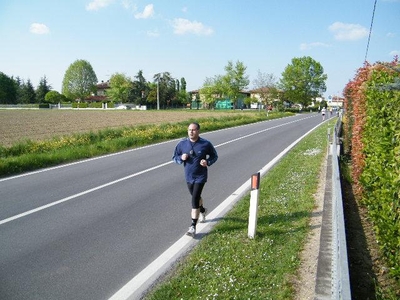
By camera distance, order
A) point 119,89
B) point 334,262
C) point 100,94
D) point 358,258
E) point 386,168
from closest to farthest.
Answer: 1. point 334,262
2. point 386,168
3. point 358,258
4. point 119,89
5. point 100,94

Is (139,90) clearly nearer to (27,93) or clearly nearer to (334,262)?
(27,93)

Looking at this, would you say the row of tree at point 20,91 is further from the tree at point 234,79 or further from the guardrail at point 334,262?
the guardrail at point 334,262

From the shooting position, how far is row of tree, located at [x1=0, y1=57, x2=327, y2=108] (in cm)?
8450

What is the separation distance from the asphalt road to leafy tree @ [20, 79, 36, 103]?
112m

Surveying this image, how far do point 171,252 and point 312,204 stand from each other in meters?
3.32

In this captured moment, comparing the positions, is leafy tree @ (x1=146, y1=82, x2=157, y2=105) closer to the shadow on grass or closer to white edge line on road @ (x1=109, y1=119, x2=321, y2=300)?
white edge line on road @ (x1=109, y1=119, x2=321, y2=300)

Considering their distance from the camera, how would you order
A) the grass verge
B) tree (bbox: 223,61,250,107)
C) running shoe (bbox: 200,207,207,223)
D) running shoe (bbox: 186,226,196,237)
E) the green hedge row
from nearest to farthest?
1. the green hedge row
2. the grass verge
3. running shoe (bbox: 186,226,196,237)
4. running shoe (bbox: 200,207,207,223)
5. tree (bbox: 223,61,250,107)

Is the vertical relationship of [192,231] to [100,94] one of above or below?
below

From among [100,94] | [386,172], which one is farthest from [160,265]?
[100,94]

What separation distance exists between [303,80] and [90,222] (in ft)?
300

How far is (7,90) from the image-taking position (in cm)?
10400

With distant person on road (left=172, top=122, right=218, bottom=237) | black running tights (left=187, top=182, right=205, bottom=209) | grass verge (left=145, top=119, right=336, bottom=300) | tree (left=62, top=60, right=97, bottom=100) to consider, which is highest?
tree (left=62, top=60, right=97, bottom=100)

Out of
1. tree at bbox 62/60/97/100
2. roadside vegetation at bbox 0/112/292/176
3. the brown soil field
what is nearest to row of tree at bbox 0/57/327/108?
tree at bbox 62/60/97/100

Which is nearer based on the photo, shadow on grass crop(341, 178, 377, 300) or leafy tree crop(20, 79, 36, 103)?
shadow on grass crop(341, 178, 377, 300)
